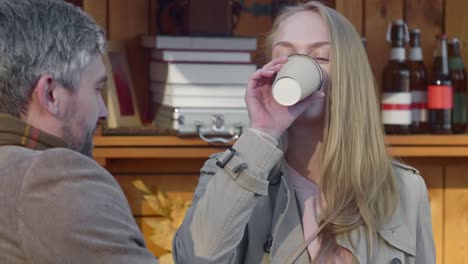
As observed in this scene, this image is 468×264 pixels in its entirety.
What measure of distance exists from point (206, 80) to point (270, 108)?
987mm

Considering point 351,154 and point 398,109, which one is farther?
point 398,109

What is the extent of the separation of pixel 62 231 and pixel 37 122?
0.17 metres

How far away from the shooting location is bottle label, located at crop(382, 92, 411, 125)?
9.43 feet

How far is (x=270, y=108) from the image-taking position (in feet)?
5.72

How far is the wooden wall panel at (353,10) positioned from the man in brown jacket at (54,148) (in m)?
1.60

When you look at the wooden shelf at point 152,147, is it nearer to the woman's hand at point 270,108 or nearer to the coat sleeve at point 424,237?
the coat sleeve at point 424,237

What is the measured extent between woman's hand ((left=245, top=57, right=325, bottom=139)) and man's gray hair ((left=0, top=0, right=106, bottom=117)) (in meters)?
0.52

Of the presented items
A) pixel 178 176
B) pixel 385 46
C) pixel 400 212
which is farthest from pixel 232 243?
pixel 385 46

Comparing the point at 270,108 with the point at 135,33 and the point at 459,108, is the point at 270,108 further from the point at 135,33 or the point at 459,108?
the point at 459,108

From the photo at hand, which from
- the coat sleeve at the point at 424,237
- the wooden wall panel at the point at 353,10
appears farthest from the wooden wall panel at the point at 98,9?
the coat sleeve at the point at 424,237

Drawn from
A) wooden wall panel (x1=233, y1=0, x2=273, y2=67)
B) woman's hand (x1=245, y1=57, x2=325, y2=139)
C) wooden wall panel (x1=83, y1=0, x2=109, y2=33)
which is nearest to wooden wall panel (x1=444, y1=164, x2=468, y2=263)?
wooden wall panel (x1=233, y1=0, x2=273, y2=67)

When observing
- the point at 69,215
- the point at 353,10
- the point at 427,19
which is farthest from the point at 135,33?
the point at 69,215

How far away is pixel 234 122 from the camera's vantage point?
2725mm

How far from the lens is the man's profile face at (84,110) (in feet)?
4.24
